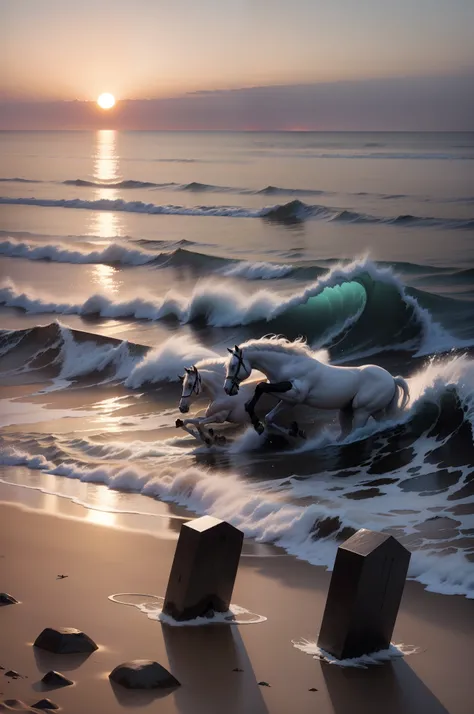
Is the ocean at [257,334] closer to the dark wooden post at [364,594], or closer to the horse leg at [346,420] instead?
the horse leg at [346,420]

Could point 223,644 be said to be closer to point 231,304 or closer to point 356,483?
point 356,483

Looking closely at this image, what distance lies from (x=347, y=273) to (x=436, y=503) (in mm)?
8482

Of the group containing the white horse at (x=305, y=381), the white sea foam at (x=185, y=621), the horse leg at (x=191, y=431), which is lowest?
the horse leg at (x=191, y=431)

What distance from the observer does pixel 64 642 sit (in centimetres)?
447

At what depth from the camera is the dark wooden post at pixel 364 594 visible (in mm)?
4270

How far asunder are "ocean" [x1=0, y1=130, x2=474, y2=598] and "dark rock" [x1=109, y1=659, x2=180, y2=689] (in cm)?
179

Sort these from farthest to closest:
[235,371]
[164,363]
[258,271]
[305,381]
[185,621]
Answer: [258,271], [164,363], [305,381], [235,371], [185,621]

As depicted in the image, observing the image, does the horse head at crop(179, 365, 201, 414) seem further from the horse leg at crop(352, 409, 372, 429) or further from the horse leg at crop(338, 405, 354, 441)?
the horse leg at crop(352, 409, 372, 429)

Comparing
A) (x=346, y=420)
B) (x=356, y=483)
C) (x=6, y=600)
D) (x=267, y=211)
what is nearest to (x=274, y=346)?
(x=346, y=420)

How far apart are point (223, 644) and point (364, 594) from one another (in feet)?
2.29

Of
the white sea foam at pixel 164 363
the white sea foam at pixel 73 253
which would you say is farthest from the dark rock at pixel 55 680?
the white sea foam at pixel 73 253

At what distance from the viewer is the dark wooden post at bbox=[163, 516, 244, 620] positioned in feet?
15.4

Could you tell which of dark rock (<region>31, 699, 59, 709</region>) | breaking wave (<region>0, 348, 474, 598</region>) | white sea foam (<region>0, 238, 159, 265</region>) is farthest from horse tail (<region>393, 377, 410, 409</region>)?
white sea foam (<region>0, 238, 159, 265</region>)

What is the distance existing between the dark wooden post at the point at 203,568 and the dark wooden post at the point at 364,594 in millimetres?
521
